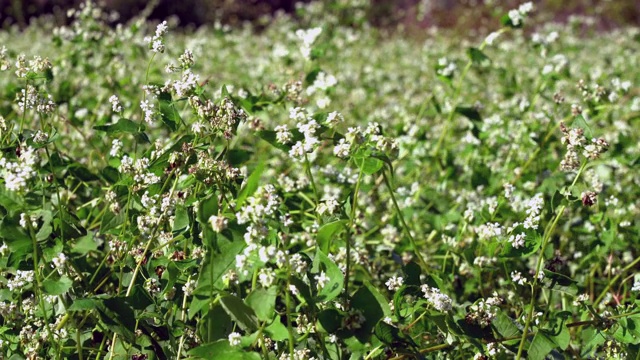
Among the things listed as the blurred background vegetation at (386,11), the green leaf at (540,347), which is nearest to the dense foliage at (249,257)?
the green leaf at (540,347)

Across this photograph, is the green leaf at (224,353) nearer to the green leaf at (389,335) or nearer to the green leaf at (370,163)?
the green leaf at (389,335)

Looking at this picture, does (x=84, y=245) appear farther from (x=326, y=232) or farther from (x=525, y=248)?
(x=525, y=248)

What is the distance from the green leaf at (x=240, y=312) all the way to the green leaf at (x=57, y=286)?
33cm

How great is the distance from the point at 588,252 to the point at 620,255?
1.61 ft

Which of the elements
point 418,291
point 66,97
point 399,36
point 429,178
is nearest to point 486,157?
point 429,178

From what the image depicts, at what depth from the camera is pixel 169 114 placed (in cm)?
162

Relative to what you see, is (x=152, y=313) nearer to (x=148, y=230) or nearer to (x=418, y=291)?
(x=148, y=230)

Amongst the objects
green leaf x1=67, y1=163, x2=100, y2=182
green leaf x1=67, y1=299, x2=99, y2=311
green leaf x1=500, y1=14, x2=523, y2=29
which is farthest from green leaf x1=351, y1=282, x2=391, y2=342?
green leaf x1=500, y1=14, x2=523, y2=29

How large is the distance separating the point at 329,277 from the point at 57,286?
1.60ft

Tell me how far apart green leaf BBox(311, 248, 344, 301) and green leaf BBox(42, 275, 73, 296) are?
45 cm

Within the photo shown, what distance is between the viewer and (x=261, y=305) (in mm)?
1221

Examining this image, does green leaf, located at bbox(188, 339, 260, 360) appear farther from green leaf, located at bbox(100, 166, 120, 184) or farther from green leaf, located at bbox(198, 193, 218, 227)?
green leaf, located at bbox(100, 166, 120, 184)

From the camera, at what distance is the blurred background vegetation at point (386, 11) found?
11898 millimetres

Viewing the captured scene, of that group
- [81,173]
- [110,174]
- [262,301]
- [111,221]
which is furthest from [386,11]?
[262,301]
